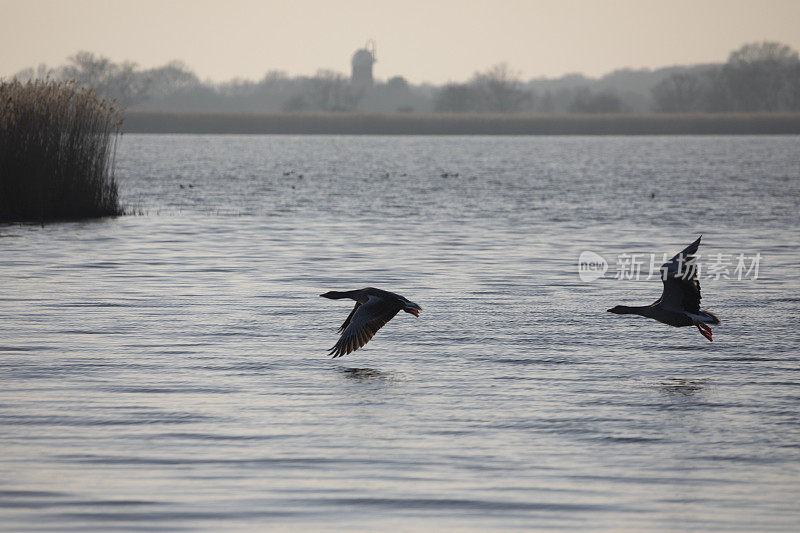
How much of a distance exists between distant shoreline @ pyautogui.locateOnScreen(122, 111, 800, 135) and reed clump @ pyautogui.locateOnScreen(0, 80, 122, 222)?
7602cm

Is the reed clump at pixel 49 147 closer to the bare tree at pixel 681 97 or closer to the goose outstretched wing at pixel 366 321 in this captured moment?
the goose outstretched wing at pixel 366 321

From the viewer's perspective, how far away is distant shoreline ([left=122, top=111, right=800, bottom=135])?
104 meters

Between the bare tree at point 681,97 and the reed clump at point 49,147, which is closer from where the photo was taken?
the reed clump at point 49,147

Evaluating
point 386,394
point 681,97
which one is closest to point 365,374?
point 386,394

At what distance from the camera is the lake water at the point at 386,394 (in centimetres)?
657

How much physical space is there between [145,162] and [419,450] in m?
65.1

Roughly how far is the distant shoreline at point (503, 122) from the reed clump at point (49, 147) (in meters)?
76.0

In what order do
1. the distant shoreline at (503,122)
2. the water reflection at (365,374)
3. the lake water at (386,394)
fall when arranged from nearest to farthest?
the lake water at (386,394), the water reflection at (365,374), the distant shoreline at (503,122)

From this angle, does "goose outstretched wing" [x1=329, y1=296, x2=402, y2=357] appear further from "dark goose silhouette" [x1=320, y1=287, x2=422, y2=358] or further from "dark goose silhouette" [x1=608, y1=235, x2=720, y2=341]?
"dark goose silhouette" [x1=608, y1=235, x2=720, y2=341]

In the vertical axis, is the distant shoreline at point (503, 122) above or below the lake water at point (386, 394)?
above

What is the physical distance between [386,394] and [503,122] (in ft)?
338

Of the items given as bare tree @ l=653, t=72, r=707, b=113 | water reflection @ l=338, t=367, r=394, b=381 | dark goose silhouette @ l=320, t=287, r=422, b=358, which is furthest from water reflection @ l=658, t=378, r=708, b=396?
bare tree @ l=653, t=72, r=707, b=113

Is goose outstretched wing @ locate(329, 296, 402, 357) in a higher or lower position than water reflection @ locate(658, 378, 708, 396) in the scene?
higher

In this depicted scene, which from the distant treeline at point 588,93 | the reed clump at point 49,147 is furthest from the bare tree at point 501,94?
the reed clump at point 49,147
